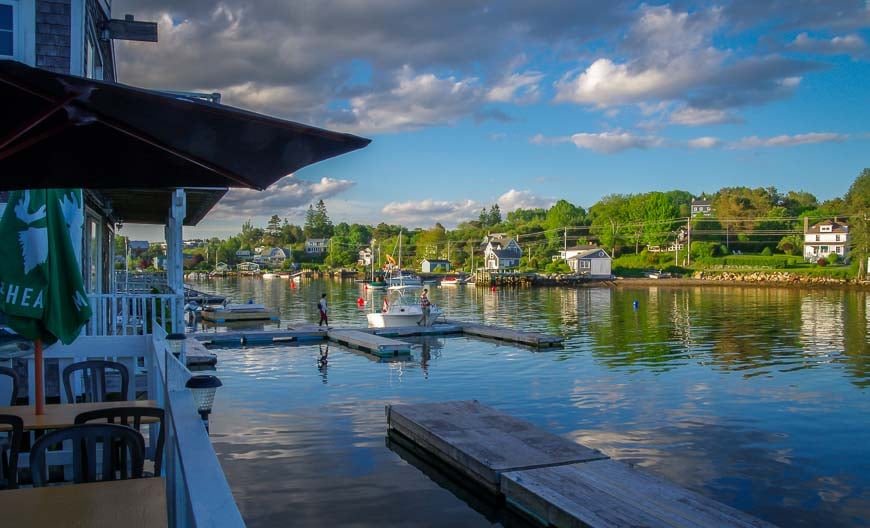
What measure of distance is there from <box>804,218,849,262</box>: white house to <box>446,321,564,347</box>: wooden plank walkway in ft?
291

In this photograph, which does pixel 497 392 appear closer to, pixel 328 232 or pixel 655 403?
pixel 655 403

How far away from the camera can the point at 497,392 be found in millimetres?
16719

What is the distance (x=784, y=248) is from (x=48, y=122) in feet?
399

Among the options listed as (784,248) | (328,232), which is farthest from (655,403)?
(328,232)

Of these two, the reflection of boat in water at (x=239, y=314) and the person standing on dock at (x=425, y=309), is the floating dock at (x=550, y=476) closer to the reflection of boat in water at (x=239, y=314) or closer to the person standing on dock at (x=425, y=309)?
the person standing on dock at (x=425, y=309)

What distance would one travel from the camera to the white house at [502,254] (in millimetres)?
117625

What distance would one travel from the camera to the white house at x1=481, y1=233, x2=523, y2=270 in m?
118

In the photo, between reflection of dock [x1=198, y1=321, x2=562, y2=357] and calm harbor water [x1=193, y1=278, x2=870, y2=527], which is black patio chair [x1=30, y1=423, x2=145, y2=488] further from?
reflection of dock [x1=198, y1=321, x2=562, y2=357]

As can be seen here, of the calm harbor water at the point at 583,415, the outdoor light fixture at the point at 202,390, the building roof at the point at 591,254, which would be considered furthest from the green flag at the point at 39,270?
the building roof at the point at 591,254

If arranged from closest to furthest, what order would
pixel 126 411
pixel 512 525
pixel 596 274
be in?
pixel 126 411 < pixel 512 525 < pixel 596 274

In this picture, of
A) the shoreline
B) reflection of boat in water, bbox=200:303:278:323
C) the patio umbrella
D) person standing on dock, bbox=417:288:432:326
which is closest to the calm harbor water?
person standing on dock, bbox=417:288:432:326

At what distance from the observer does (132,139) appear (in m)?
3.12

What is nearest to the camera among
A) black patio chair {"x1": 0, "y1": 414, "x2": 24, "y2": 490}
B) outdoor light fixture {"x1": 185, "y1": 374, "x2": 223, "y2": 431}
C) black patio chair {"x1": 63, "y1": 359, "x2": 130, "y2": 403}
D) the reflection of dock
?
outdoor light fixture {"x1": 185, "y1": 374, "x2": 223, "y2": 431}

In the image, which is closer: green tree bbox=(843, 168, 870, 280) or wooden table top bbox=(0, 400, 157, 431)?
wooden table top bbox=(0, 400, 157, 431)
